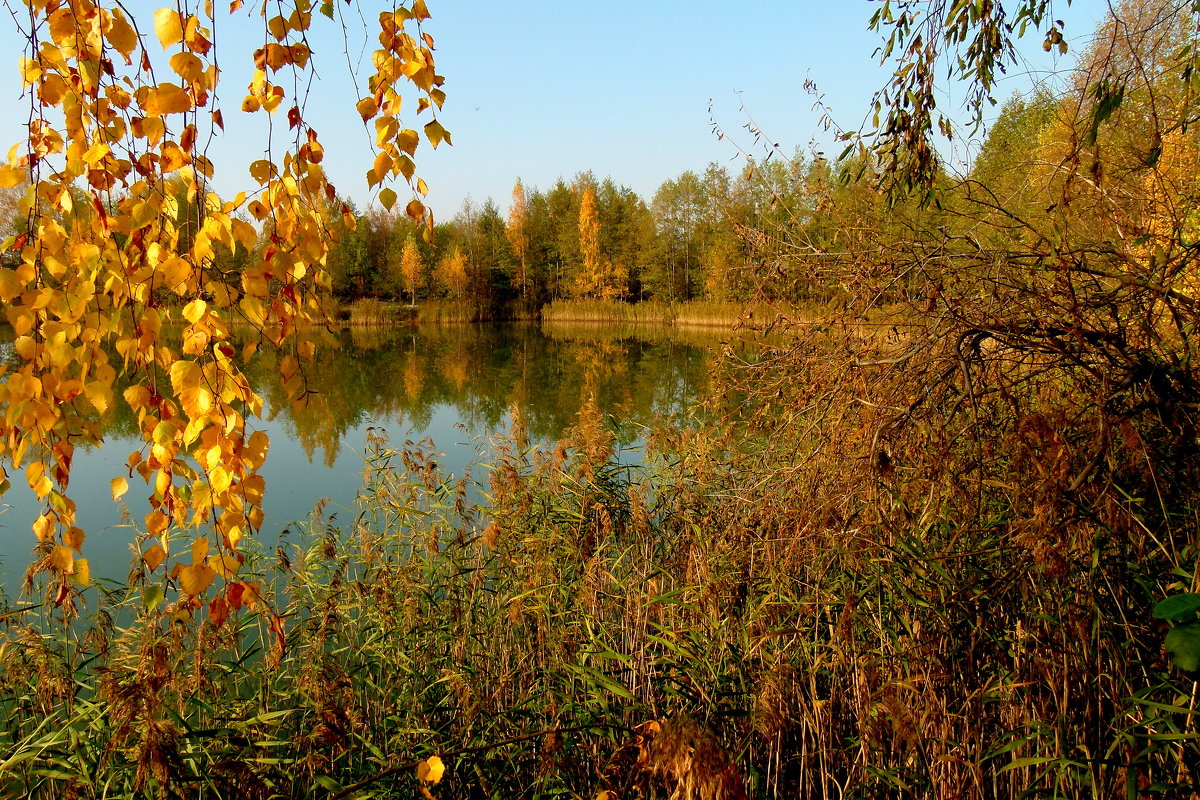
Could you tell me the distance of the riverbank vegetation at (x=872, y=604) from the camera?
2.09 meters

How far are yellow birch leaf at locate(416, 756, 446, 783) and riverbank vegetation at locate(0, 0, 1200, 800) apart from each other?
0.40ft

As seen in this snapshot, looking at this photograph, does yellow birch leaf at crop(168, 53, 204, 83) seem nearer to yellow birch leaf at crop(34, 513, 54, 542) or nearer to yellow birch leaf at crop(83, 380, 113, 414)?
yellow birch leaf at crop(83, 380, 113, 414)

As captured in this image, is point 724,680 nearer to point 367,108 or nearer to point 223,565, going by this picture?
point 223,565

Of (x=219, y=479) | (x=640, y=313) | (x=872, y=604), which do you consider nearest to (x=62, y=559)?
(x=219, y=479)

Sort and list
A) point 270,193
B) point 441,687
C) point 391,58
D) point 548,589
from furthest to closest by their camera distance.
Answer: point 548,589 < point 441,687 < point 391,58 < point 270,193

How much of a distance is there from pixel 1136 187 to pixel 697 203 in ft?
114

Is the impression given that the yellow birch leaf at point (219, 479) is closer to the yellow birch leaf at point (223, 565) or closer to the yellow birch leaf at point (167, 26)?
the yellow birch leaf at point (223, 565)

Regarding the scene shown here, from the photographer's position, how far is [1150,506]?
2.70m

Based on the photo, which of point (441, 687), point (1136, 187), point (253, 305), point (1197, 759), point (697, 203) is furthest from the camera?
point (697, 203)

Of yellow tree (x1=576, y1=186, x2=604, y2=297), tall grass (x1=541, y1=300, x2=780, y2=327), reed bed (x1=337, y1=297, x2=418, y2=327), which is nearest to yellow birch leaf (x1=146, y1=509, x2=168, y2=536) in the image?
tall grass (x1=541, y1=300, x2=780, y2=327)

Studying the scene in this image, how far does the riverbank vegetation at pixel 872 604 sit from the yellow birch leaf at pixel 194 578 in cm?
7

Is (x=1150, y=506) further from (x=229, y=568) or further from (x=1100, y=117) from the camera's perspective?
(x=229, y=568)

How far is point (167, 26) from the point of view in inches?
49.4

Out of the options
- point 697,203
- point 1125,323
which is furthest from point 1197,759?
point 697,203
